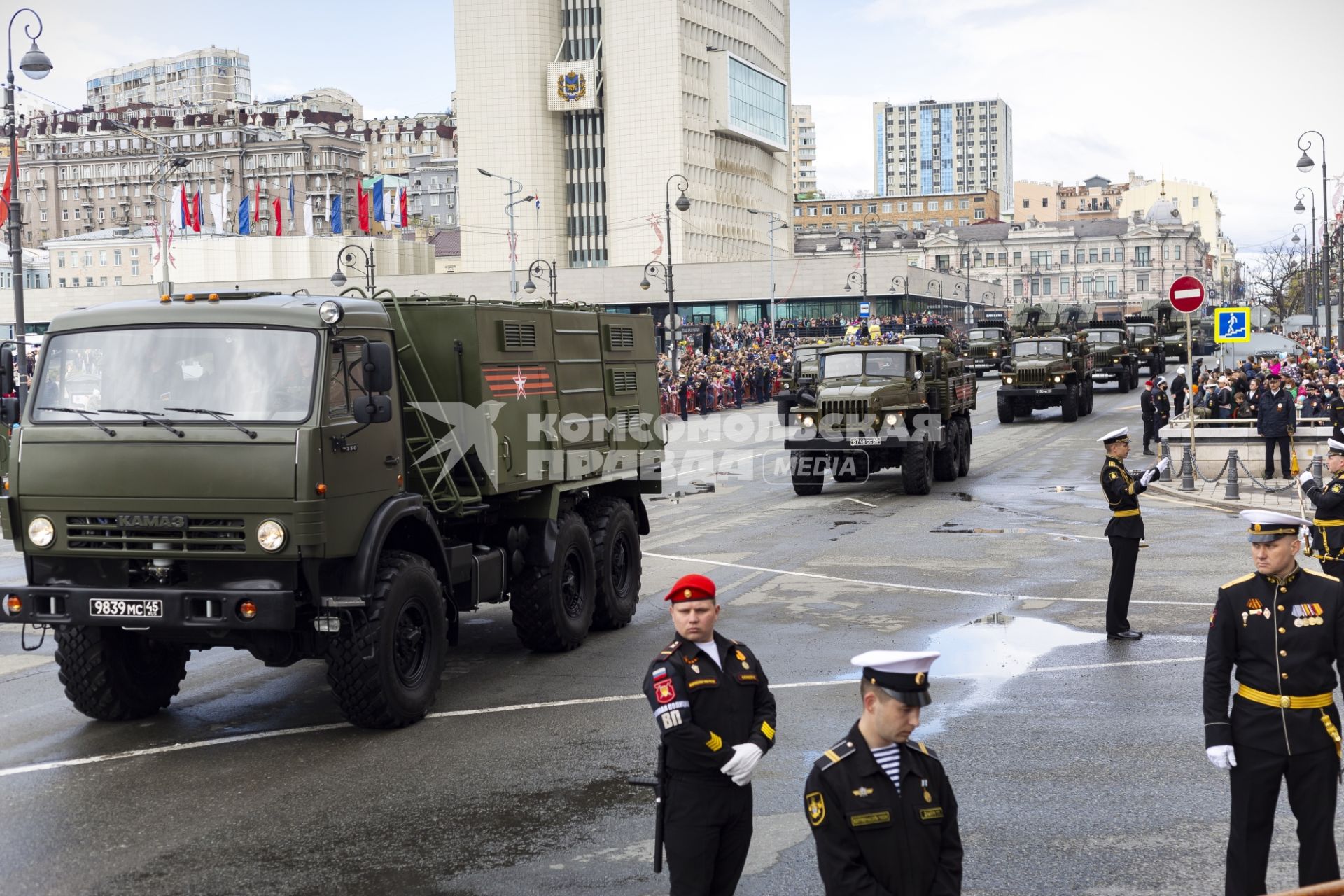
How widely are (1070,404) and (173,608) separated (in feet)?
114

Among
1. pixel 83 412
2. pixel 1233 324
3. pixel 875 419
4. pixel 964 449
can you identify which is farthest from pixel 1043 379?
pixel 83 412

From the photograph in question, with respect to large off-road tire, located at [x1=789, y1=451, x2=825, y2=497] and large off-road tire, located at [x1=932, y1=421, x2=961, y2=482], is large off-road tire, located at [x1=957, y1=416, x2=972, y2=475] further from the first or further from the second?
large off-road tire, located at [x1=789, y1=451, x2=825, y2=497]

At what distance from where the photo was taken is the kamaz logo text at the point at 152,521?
355 inches

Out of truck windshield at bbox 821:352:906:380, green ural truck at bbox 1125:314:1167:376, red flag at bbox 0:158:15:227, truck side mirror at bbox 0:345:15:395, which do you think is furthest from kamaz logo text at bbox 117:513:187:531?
green ural truck at bbox 1125:314:1167:376

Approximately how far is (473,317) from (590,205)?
385 feet

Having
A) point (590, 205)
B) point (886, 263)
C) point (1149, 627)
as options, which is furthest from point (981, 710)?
point (590, 205)

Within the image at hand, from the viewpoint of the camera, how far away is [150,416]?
361 inches

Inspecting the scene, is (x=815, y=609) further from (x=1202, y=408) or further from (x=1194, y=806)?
(x=1202, y=408)

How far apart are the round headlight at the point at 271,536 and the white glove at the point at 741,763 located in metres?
4.33

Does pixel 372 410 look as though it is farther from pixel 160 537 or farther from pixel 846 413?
pixel 846 413

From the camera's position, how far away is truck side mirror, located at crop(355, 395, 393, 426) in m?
9.28

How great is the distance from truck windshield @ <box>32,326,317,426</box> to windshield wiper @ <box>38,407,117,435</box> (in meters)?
0.02

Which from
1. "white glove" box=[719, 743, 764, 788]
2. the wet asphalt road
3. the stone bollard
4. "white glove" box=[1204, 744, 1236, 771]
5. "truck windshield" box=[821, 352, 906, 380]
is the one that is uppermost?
"truck windshield" box=[821, 352, 906, 380]

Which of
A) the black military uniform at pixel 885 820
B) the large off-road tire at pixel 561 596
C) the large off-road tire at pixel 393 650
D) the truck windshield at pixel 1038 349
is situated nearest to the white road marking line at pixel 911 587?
the large off-road tire at pixel 561 596
